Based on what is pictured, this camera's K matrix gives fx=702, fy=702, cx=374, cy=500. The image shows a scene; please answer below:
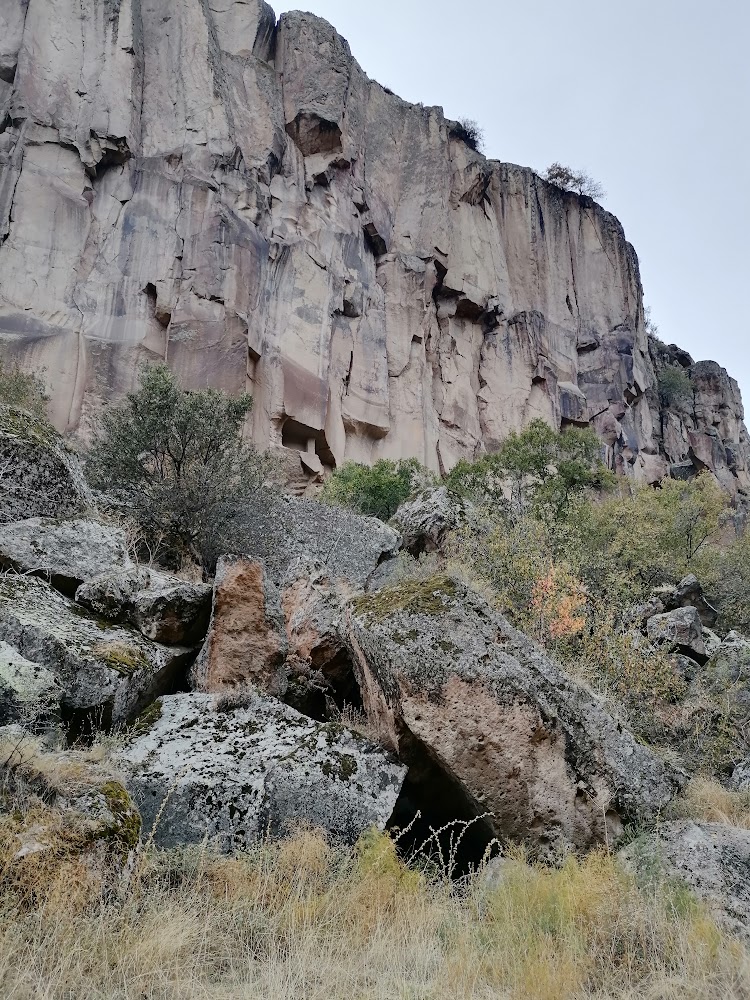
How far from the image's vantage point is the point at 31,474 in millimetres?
6633

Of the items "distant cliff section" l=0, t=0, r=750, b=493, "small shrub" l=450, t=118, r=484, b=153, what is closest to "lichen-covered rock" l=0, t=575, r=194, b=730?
"distant cliff section" l=0, t=0, r=750, b=493

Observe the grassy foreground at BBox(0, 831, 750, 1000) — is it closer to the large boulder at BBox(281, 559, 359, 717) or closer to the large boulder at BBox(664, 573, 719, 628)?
the large boulder at BBox(281, 559, 359, 717)

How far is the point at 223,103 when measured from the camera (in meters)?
28.3

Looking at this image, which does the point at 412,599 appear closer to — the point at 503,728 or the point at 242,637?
the point at 503,728

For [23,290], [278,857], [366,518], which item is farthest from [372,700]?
[23,290]

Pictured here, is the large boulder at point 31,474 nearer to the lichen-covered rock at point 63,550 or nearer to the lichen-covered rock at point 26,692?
the lichen-covered rock at point 63,550

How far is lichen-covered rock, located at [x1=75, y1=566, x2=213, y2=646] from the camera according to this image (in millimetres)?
5855

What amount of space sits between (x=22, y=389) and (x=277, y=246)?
12.8 metres

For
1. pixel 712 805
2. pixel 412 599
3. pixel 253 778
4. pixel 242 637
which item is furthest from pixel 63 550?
pixel 712 805

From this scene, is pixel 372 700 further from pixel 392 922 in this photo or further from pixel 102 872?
pixel 102 872

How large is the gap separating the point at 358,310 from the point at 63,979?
95.7 ft

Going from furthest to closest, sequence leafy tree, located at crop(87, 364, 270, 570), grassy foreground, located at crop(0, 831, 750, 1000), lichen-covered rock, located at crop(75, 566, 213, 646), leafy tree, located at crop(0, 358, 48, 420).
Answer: leafy tree, located at crop(0, 358, 48, 420)
leafy tree, located at crop(87, 364, 270, 570)
lichen-covered rock, located at crop(75, 566, 213, 646)
grassy foreground, located at crop(0, 831, 750, 1000)

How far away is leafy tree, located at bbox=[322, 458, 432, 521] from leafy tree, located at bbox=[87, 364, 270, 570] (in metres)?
6.42

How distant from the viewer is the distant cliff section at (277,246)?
2397 centimetres
